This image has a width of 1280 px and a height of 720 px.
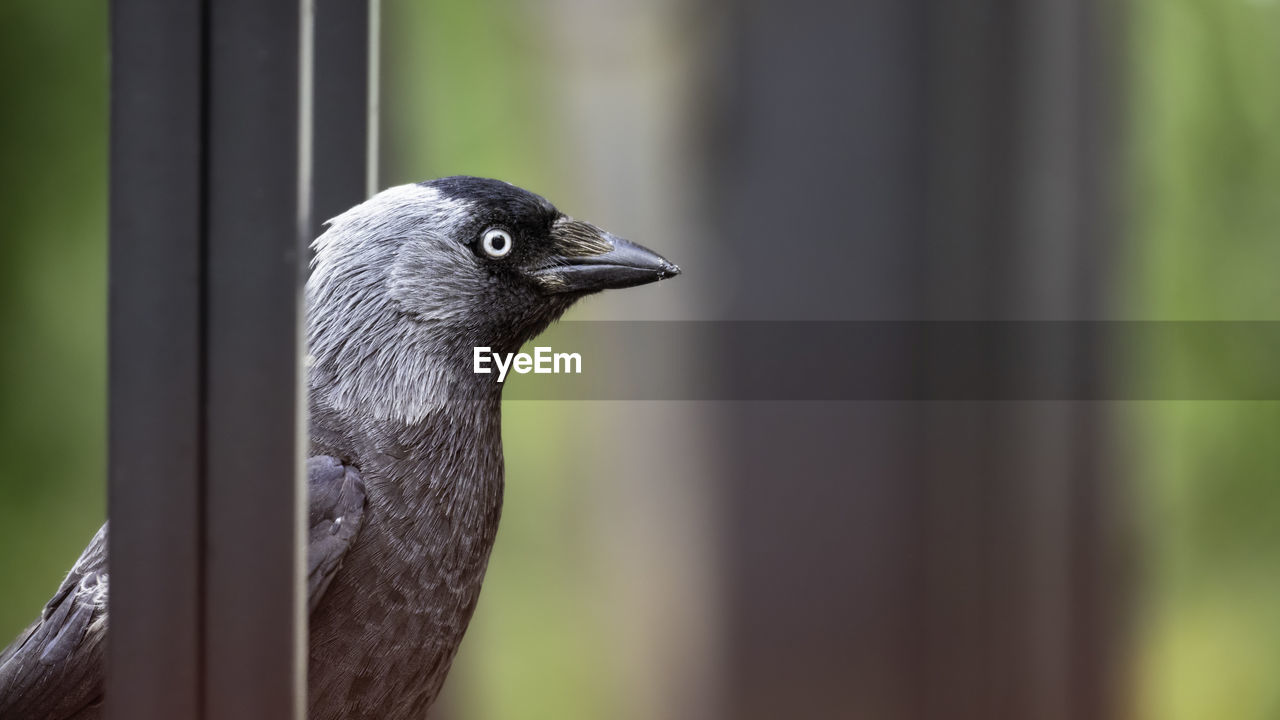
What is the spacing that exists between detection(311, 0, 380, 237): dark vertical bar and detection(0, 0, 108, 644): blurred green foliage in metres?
0.66

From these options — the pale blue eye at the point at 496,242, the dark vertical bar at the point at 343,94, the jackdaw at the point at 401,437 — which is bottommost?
the jackdaw at the point at 401,437

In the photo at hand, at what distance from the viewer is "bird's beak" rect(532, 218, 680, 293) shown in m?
0.85

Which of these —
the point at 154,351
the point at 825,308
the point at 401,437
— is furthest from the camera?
the point at 825,308

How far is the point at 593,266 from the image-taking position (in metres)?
0.86

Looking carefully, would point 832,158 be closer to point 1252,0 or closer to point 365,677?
point 1252,0

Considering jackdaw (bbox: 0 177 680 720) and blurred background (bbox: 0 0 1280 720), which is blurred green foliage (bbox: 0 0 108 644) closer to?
blurred background (bbox: 0 0 1280 720)

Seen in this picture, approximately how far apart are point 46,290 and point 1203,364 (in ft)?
5.92

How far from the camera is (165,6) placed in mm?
403

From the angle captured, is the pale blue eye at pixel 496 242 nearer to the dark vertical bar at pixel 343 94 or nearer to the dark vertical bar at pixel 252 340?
the dark vertical bar at pixel 343 94

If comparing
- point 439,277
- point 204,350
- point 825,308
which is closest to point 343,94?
point 439,277

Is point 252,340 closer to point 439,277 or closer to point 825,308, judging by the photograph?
point 439,277

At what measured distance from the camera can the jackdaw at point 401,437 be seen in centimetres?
70

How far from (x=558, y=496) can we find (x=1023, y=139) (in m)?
0.88

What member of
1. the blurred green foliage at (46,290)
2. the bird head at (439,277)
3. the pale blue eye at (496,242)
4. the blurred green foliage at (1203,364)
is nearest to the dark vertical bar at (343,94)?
the bird head at (439,277)
